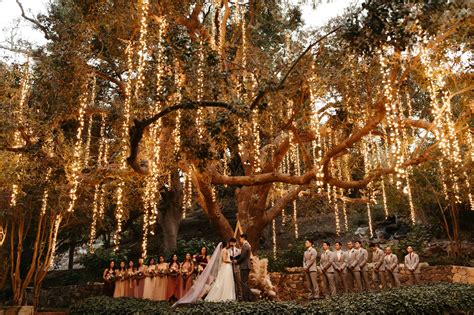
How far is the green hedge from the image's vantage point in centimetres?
626

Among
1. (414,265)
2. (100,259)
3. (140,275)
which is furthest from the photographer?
(100,259)

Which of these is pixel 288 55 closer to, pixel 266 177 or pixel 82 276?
pixel 266 177

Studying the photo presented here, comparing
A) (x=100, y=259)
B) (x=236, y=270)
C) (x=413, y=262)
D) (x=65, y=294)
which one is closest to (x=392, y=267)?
(x=413, y=262)

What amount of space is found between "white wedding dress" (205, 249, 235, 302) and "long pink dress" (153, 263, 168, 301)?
2.43 m

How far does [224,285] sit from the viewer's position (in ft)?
25.2

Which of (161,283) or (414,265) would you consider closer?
(414,265)

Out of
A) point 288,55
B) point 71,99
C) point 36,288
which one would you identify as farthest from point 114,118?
point 36,288

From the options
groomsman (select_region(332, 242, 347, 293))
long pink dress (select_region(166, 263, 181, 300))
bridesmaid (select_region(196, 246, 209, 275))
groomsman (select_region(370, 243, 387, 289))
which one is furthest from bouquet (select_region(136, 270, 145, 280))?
groomsman (select_region(370, 243, 387, 289))

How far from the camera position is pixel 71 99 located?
8.65m

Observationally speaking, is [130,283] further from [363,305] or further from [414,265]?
[414,265]

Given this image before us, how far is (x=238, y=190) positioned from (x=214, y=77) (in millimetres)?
4698

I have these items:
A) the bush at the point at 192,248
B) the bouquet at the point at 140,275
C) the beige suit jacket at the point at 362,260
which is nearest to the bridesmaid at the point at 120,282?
the bouquet at the point at 140,275

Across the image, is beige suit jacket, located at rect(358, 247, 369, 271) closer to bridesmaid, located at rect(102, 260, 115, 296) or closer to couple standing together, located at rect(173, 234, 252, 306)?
couple standing together, located at rect(173, 234, 252, 306)

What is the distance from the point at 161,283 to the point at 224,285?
111 inches
